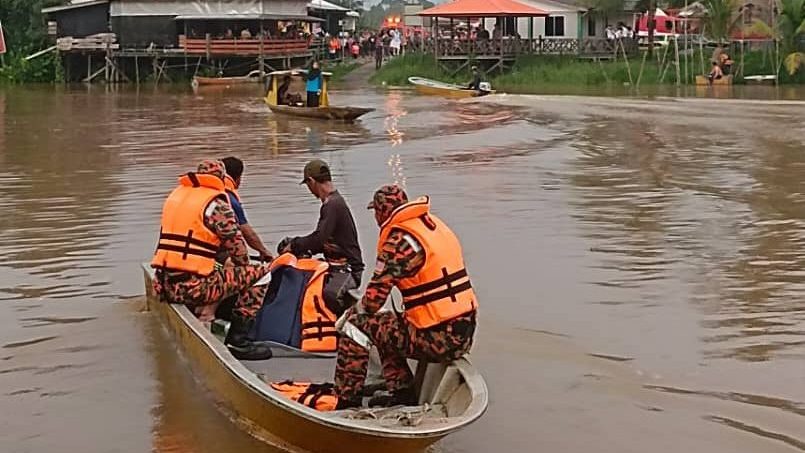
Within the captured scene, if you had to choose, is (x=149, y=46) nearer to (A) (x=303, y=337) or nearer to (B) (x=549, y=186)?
(B) (x=549, y=186)

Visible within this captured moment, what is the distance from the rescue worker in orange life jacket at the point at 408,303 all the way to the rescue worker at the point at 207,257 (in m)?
1.21

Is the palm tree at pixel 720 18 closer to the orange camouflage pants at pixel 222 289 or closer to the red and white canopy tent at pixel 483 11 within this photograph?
the red and white canopy tent at pixel 483 11

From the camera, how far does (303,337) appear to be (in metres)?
8.24

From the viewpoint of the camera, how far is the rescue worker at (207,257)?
26.9 feet

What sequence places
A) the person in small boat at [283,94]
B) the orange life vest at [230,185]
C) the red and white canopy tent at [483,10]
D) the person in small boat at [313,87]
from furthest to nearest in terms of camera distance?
the red and white canopy tent at [483,10], the person in small boat at [283,94], the person in small boat at [313,87], the orange life vest at [230,185]

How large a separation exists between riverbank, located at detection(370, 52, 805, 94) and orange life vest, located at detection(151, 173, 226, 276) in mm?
35812

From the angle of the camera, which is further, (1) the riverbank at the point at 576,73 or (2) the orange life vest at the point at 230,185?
(1) the riverbank at the point at 576,73

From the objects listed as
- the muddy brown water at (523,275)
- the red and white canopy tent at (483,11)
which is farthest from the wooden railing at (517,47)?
the muddy brown water at (523,275)

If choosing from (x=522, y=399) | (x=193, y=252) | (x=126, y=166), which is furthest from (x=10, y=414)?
(x=126, y=166)

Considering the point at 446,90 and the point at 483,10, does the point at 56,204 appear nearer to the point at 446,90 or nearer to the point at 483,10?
the point at 446,90

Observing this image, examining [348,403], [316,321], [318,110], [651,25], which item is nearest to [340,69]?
[651,25]

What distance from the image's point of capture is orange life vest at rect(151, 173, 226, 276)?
8.20m

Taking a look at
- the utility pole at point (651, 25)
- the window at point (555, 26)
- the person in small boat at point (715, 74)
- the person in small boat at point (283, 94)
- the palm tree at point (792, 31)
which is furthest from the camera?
the window at point (555, 26)

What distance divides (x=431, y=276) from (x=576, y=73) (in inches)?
1622
